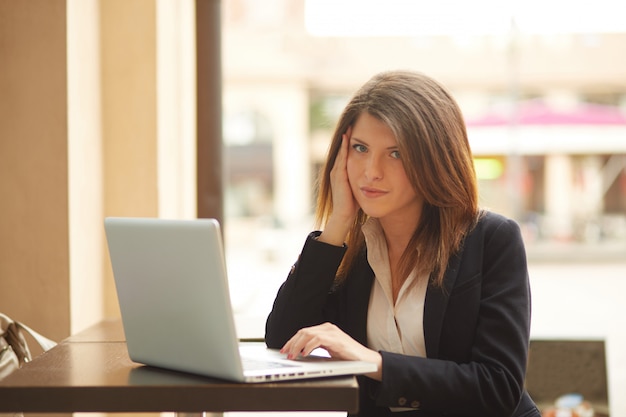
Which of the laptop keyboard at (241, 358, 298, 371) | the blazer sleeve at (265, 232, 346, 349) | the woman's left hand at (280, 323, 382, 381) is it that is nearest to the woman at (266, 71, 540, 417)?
the blazer sleeve at (265, 232, 346, 349)

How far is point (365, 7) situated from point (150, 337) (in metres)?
2.93

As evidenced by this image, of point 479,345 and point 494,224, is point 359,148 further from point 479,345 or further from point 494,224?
point 479,345

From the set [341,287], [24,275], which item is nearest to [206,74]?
[24,275]

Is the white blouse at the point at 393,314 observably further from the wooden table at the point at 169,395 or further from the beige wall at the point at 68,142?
the beige wall at the point at 68,142

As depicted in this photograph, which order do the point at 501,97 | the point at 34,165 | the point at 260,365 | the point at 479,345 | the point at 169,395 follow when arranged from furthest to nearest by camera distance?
the point at 501,97
the point at 34,165
the point at 479,345
the point at 260,365
the point at 169,395

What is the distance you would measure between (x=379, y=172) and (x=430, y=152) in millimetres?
121

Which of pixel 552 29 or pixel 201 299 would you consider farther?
pixel 552 29

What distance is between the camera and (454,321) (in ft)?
6.09

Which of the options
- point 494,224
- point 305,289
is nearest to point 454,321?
point 494,224

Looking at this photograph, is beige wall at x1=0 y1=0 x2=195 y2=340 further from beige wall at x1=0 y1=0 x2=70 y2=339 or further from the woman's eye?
the woman's eye

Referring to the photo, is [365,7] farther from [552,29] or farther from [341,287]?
[341,287]

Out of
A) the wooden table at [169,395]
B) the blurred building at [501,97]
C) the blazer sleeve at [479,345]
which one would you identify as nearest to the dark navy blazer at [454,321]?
the blazer sleeve at [479,345]

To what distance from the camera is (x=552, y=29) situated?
4477 mm

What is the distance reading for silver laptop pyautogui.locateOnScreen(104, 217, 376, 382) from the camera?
1.44 metres
